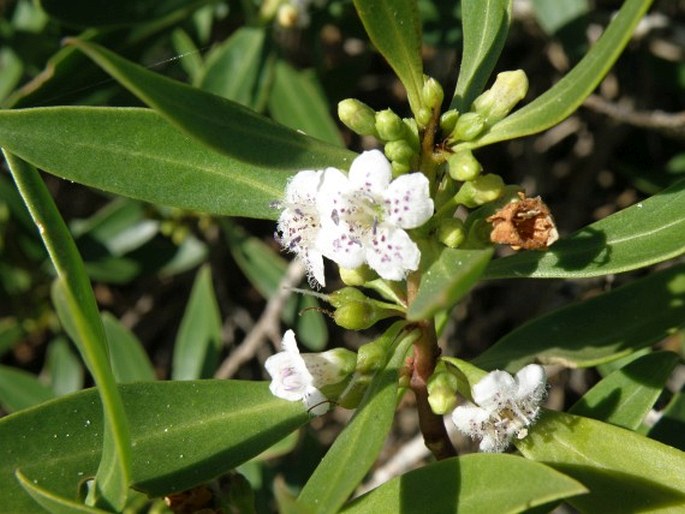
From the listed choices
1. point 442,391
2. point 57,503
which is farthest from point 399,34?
point 57,503

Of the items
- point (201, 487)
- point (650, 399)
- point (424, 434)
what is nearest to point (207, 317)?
point (201, 487)

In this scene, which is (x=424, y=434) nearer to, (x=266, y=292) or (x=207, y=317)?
(x=207, y=317)

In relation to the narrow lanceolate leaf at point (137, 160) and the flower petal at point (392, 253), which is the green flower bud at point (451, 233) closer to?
the flower petal at point (392, 253)

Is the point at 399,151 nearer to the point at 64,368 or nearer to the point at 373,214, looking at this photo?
the point at 373,214

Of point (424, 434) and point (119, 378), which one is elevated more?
point (424, 434)

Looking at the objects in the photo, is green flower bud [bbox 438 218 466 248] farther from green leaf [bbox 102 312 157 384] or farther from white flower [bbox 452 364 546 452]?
green leaf [bbox 102 312 157 384]

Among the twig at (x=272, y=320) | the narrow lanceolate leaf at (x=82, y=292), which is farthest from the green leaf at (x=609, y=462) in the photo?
the twig at (x=272, y=320)
